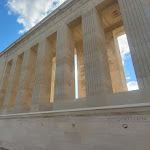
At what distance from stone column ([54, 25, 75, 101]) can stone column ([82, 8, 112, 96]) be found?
147 cm

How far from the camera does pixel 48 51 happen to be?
30.0ft

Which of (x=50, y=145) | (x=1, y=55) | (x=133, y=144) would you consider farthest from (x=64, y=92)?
(x=1, y=55)

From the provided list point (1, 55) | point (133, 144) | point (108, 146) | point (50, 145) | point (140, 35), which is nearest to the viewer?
point (133, 144)

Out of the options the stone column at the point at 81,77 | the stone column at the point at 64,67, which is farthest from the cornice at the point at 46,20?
the stone column at the point at 81,77

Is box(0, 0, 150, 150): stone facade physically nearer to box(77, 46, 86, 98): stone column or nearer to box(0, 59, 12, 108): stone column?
box(77, 46, 86, 98): stone column

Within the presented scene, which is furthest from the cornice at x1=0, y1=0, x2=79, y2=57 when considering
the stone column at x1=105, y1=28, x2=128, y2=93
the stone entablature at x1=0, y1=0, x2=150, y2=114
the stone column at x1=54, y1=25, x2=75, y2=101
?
the stone column at x1=105, y1=28, x2=128, y2=93

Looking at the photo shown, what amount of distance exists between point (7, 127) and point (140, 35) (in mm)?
10022

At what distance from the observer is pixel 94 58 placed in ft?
18.5

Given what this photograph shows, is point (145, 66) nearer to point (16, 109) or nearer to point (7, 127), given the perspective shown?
point (16, 109)

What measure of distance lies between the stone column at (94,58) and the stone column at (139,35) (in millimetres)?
1406

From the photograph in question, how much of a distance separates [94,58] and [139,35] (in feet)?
7.26

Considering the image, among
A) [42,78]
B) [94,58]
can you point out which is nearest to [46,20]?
[42,78]

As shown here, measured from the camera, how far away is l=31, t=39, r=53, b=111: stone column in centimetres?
731

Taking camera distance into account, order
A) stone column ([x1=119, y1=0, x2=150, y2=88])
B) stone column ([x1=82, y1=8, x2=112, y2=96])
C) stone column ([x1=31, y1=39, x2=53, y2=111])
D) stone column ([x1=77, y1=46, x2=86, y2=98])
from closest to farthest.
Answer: stone column ([x1=119, y1=0, x2=150, y2=88])
stone column ([x1=82, y1=8, x2=112, y2=96])
stone column ([x1=31, y1=39, x2=53, y2=111])
stone column ([x1=77, y1=46, x2=86, y2=98])
